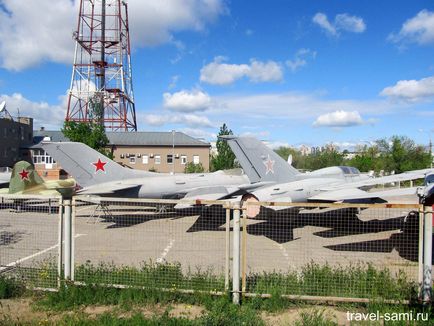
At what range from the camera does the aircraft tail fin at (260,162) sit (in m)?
18.0

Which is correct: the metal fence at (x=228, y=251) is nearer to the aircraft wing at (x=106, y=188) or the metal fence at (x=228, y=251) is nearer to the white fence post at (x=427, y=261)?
the white fence post at (x=427, y=261)

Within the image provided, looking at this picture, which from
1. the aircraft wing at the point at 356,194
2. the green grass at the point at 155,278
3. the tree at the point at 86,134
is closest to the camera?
the green grass at the point at 155,278

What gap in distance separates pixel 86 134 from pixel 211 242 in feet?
134

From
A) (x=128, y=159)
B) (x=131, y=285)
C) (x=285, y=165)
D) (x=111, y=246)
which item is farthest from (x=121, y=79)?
(x=131, y=285)

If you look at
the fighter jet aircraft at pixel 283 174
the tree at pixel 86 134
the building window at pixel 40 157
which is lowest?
the fighter jet aircraft at pixel 283 174

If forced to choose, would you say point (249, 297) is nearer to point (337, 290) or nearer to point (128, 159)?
point (337, 290)

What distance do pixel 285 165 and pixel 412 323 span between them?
13.2 meters

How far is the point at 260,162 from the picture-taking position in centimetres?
1809

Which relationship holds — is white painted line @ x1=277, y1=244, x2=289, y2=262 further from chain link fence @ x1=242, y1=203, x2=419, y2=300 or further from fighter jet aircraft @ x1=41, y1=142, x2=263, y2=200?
fighter jet aircraft @ x1=41, y1=142, x2=263, y2=200

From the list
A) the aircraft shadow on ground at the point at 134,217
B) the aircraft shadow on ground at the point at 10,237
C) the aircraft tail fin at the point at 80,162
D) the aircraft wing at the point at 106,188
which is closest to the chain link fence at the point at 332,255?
the aircraft shadow on ground at the point at 134,217

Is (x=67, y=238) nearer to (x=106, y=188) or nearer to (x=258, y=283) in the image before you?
(x=258, y=283)

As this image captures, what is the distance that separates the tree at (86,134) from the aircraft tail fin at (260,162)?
33866mm

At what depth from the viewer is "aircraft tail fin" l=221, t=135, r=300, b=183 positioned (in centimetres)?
1805

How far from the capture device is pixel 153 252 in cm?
1065
